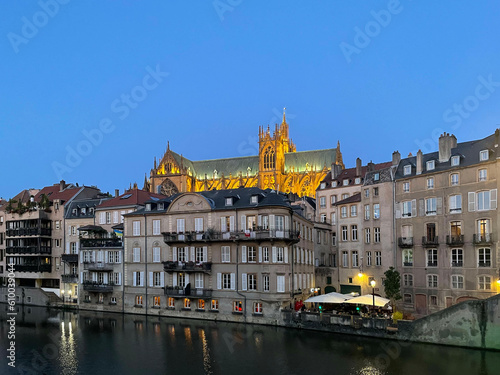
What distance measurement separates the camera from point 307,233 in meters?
70.4

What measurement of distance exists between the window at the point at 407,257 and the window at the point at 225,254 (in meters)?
21.4

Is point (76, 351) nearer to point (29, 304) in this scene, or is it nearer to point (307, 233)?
point (307, 233)

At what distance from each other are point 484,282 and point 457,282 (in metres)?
3.08

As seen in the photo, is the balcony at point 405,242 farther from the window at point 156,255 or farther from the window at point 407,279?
the window at point 156,255

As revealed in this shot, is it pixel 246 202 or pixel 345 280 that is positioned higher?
pixel 246 202

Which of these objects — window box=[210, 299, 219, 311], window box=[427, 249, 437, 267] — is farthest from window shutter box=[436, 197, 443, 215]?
window box=[210, 299, 219, 311]

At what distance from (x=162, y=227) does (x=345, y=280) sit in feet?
86.4

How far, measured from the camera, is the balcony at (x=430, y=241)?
5919 centimetres

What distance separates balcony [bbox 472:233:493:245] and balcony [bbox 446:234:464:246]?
1.30 metres

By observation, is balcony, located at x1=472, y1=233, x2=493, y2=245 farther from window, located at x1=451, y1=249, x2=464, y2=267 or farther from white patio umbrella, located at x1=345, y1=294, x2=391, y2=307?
white patio umbrella, located at x1=345, y1=294, x2=391, y2=307

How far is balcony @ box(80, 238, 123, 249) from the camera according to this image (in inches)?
2844

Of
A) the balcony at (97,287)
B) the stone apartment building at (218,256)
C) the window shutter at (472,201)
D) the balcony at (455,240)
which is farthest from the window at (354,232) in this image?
the balcony at (97,287)

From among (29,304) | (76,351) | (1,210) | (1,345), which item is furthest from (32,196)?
(76,351)

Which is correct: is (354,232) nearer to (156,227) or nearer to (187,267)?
(187,267)
